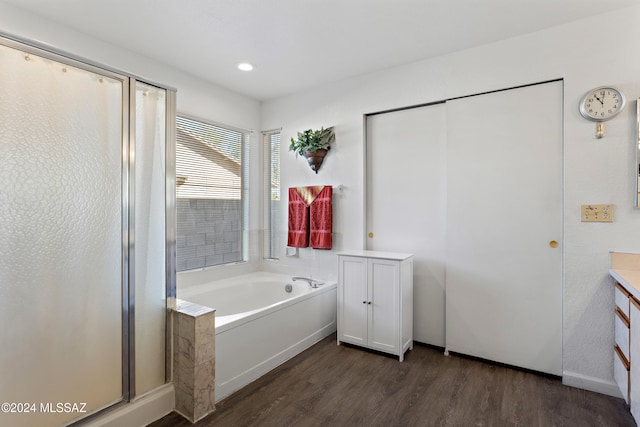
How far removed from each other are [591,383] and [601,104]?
1.88m

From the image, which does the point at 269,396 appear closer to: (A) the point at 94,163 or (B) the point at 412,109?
(A) the point at 94,163

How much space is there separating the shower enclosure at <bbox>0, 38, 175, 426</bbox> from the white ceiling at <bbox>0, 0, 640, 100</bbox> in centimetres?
68

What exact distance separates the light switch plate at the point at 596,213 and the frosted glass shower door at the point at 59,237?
9.72 ft

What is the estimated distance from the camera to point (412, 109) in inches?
117

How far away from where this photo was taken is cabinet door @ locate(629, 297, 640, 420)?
5.18ft

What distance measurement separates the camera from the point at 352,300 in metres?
2.84

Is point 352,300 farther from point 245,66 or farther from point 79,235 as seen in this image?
point 245,66

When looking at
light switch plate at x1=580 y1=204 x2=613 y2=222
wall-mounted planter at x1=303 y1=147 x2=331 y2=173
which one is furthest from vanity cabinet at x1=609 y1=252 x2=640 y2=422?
wall-mounted planter at x1=303 y1=147 x2=331 y2=173

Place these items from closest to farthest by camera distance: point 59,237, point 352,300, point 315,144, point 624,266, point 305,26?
point 59,237
point 624,266
point 305,26
point 352,300
point 315,144

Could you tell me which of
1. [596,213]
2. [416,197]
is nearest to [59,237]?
[416,197]

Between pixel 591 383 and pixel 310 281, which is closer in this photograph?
pixel 591 383

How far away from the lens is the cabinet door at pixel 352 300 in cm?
277

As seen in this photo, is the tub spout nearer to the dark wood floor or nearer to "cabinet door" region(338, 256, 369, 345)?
"cabinet door" region(338, 256, 369, 345)

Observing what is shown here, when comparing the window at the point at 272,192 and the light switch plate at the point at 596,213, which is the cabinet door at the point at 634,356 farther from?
the window at the point at 272,192
